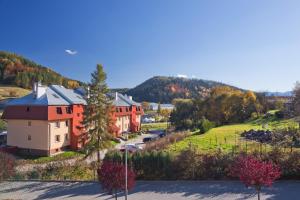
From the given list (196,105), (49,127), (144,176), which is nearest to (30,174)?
(144,176)

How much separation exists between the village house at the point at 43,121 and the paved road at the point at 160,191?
713 inches

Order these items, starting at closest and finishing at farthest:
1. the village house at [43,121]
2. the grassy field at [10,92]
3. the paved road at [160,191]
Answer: the paved road at [160,191]
the village house at [43,121]
the grassy field at [10,92]

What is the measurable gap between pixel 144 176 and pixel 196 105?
49141 millimetres

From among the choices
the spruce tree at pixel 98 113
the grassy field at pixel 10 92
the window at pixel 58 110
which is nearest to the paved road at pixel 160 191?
the spruce tree at pixel 98 113

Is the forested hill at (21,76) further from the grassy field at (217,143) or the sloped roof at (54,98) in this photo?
the grassy field at (217,143)

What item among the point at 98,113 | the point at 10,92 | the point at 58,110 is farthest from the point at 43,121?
the point at 10,92

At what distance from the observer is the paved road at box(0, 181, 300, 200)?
15.9m

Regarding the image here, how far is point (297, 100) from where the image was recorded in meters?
39.2

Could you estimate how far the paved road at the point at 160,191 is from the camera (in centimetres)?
1590

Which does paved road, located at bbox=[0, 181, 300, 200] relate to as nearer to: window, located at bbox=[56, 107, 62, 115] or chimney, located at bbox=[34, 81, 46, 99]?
window, located at bbox=[56, 107, 62, 115]

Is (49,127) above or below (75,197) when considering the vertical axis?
above

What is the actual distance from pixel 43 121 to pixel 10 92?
82.8m

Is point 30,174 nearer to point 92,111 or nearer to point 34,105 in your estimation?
point 92,111

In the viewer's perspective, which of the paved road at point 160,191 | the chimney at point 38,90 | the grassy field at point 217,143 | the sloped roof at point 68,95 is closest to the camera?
the paved road at point 160,191
